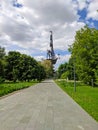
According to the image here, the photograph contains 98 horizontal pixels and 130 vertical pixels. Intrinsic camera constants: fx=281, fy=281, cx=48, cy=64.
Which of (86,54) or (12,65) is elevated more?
(12,65)

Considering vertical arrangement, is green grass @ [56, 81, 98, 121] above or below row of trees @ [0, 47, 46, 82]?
below

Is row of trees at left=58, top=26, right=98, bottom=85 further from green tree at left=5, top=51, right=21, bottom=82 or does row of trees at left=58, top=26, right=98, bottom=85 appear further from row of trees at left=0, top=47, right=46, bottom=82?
green tree at left=5, top=51, right=21, bottom=82

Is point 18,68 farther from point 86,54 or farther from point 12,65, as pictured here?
point 86,54

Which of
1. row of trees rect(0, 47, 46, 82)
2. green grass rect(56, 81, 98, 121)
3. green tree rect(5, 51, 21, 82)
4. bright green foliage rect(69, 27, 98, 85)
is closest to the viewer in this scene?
green grass rect(56, 81, 98, 121)

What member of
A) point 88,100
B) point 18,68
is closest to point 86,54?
point 18,68

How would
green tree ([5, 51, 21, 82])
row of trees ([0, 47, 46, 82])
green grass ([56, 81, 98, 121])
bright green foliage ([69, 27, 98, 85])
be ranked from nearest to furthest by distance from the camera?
green grass ([56, 81, 98, 121]), bright green foliage ([69, 27, 98, 85]), green tree ([5, 51, 21, 82]), row of trees ([0, 47, 46, 82])

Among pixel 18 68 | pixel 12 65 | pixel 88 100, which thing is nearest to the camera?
pixel 88 100

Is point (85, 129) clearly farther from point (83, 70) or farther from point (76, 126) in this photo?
point (83, 70)

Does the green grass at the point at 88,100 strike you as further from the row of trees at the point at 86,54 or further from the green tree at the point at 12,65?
the green tree at the point at 12,65

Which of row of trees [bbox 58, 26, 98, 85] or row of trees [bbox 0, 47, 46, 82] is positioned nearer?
row of trees [bbox 58, 26, 98, 85]

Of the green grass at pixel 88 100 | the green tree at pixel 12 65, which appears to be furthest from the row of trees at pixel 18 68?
the green grass at pixel 88 100

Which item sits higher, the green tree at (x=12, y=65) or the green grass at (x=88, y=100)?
the green tree at (x=12, y=65)

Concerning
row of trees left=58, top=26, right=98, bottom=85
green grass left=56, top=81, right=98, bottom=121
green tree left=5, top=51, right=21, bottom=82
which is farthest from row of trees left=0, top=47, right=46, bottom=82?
green grass left=56, top=81, right=98, bottom=121

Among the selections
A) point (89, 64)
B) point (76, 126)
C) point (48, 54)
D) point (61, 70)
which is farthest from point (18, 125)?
point (61, 70)
